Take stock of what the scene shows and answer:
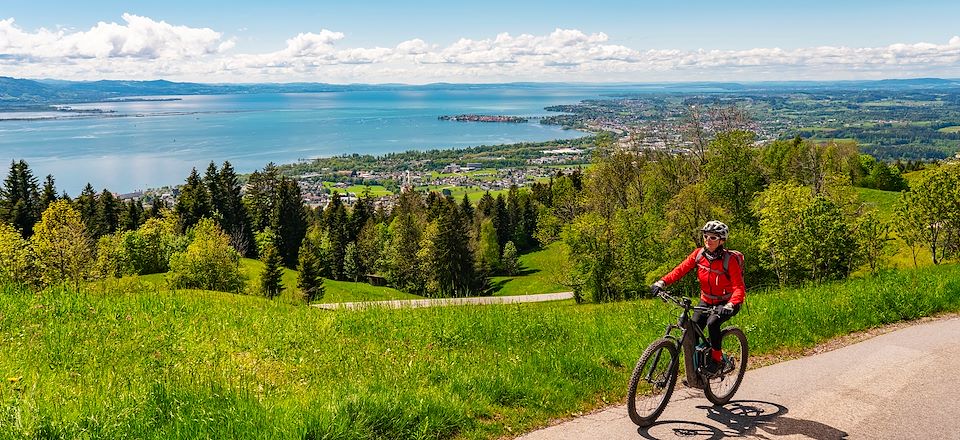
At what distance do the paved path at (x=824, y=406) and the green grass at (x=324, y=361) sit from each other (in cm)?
82

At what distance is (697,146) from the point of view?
48188mm

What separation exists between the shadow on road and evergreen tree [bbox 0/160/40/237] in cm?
8345

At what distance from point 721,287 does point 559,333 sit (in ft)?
12.0

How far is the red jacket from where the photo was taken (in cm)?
733

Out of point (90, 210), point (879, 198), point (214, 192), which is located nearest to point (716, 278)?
point (879, 198)

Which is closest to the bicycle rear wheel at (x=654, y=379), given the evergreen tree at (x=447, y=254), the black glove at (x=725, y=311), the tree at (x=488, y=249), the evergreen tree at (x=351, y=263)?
the black glove at (x=725, y=311)

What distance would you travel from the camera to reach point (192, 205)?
7938 centimetres

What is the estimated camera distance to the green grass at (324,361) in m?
6.00

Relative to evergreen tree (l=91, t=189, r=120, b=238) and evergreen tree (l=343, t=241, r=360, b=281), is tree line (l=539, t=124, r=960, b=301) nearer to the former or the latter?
evergreen tree (l=343, t=241, r=360, b=281)

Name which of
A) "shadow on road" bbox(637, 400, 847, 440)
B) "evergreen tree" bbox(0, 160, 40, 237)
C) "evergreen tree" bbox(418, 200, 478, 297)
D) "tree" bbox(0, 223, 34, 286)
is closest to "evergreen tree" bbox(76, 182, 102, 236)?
"evergreen tree" bbox(0, 160, 40, 237)

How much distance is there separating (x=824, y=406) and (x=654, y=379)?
92.0 inches

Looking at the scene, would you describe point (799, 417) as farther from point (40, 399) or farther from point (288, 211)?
point (288, 211)

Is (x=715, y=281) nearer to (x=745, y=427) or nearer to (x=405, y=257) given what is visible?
(x=745, y=427)

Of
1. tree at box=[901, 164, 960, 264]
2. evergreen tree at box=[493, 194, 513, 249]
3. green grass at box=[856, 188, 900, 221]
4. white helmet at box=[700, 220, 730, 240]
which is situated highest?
white helmet at box=[700, 220, 730, 240]
